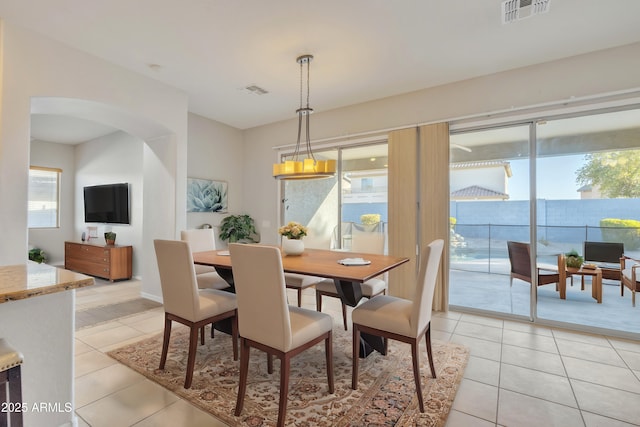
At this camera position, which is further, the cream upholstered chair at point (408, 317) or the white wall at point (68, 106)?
the white wall at point (68, 106)

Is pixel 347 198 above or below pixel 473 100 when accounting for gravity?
below

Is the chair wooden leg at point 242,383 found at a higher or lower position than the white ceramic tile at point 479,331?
higher

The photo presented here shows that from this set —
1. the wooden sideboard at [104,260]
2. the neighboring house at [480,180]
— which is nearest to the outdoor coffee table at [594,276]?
the neighboring house at [480,180]

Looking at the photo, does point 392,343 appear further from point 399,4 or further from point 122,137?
point 122,137

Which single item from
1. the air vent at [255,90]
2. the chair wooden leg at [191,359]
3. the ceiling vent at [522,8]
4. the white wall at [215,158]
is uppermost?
the air vent at [255,90]

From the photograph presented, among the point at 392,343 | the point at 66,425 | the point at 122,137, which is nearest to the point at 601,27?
the point at 392,343

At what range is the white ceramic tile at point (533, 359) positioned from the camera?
7.95 feet

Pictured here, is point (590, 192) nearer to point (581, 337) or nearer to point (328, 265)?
point (581, 337)

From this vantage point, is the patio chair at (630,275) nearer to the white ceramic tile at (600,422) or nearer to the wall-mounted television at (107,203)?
the white ceramic tile at (600,422)

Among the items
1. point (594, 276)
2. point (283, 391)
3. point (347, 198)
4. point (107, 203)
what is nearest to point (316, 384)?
point (283, 391)

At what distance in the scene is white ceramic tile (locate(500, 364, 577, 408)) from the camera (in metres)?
2.04

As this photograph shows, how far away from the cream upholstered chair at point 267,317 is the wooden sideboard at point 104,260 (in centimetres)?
452

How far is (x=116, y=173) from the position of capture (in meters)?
5.90

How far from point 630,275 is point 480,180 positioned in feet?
5.66
